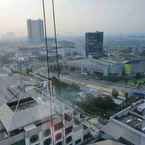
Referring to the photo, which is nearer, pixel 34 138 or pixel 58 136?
pixel 34 138

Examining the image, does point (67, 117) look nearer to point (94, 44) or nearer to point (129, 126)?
point (129, 126)

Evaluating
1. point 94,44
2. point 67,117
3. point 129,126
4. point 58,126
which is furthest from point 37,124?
point 94,44

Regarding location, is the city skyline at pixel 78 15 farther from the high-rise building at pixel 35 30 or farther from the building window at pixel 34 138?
the building window at pixel 34 138

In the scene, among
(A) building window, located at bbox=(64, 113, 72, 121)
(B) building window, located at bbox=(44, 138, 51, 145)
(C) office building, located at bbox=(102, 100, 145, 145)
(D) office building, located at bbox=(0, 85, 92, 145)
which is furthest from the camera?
(A) building window, located at bbox=(64, 113, 72, 121)

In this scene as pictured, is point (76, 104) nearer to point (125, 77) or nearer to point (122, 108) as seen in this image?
point (122, 108)

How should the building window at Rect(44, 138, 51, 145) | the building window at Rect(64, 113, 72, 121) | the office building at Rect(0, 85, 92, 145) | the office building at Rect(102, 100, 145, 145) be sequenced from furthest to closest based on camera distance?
the building window at Rect(64, 113, 72, 121) → the building window at Rect(44, 138, 51, 145) → the office building at Rect(0, 85, 92, 145) → the office building at Rect(102, 100, 145, 145)

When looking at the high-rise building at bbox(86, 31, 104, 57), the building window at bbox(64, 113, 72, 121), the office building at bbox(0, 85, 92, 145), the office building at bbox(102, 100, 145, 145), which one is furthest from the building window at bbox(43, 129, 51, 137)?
the high-rise building at bbox(86, 31, 104, 57)

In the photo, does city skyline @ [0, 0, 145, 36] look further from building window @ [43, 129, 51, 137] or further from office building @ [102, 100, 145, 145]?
building window @ [43, 129, 51, 137]
